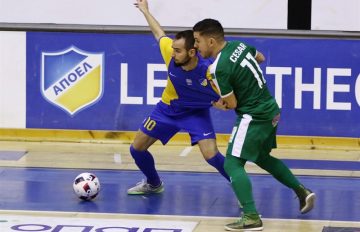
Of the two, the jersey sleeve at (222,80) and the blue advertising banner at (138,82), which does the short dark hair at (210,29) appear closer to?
the jersey sleeve at (222,80)

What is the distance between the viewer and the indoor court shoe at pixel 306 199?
33.9 ft

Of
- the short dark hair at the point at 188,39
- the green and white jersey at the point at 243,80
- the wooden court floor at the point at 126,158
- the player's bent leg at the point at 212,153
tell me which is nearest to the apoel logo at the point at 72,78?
the wooden court floor at the point at 126,158

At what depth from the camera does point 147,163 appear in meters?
11.2

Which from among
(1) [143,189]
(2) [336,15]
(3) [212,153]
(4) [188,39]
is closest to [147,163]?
(1) [143,189]

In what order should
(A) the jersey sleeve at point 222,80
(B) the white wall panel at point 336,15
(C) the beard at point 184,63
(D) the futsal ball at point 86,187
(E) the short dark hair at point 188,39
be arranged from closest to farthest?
1. (A) the jersey sleeve at point 222,80
2. (E) the short dark hair at point 188,39
3. (C) the beard at point 184,63
4. (D) the futsal ball at point 86,187
5. (B) the white wall panel at point 336,15

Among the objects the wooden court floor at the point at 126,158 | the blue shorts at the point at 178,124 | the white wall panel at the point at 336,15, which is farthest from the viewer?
the white wall panel at the point at 336,15

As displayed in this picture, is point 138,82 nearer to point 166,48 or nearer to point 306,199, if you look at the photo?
point 166,48

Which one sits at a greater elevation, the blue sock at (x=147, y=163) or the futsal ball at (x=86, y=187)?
the blue sock at (x=147, y=163)

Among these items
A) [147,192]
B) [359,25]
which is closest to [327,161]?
[359,25]

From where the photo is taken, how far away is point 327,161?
13.5 meters

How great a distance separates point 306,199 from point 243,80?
1467mm

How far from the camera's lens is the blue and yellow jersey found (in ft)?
35.3

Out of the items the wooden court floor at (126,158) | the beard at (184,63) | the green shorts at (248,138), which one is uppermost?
the beard at (184,63)

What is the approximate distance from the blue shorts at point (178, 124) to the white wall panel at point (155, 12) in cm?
389
